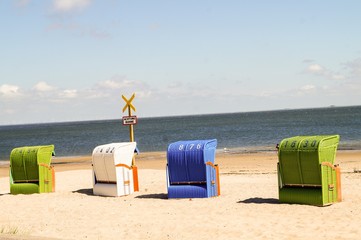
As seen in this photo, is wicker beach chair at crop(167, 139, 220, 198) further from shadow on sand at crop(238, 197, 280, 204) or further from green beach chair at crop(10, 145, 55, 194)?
green beach chair at crop(10, 145, 55, 194)

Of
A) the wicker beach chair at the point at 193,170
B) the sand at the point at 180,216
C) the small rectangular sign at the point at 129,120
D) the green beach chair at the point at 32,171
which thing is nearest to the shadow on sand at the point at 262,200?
the sand at the point at 180,216

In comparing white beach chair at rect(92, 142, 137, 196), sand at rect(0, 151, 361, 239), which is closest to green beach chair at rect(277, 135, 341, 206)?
sand at rect(0, 151, 361, 239)

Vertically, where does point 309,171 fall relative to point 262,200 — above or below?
above

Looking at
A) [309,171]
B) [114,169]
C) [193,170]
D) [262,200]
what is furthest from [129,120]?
[309,171]

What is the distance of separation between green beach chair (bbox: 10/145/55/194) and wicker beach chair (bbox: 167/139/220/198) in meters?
5.58

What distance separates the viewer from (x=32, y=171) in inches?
872

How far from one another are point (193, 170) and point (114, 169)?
10.5 feet

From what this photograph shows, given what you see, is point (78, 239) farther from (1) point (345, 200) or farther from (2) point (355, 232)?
(1) point (345, 200)

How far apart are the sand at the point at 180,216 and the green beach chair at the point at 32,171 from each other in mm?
570

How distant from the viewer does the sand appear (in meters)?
13.1

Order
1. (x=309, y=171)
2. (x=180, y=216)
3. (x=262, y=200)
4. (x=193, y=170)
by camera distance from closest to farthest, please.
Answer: (x=180, y=216), (x=309, y=171), (x=262, y=200), (x=193, y=170)

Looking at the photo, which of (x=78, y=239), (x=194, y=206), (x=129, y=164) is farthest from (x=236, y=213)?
(x=129, y=164)

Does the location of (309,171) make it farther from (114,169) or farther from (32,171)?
(32,171)

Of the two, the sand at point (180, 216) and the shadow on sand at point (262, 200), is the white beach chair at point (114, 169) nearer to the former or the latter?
the sand at point (180, 216)
